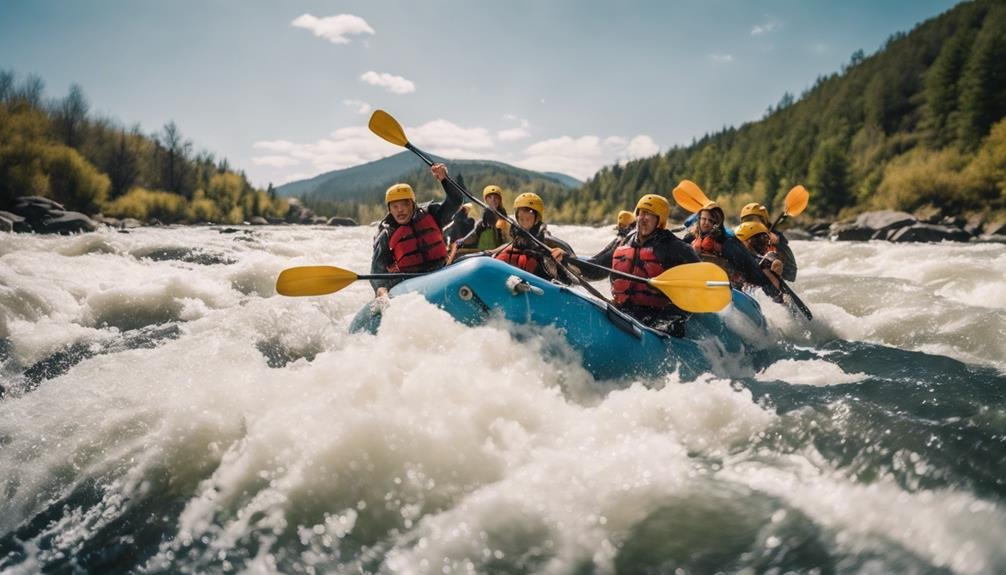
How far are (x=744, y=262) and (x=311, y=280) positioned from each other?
4.76m

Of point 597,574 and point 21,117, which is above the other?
point 21,117

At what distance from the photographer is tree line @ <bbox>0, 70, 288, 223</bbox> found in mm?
A: 28062

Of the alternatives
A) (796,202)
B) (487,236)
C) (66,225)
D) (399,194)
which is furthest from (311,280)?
(66,225)

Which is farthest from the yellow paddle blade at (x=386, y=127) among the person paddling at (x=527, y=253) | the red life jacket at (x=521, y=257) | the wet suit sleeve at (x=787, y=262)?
the wet suit sleeve at (x=787, y=262)

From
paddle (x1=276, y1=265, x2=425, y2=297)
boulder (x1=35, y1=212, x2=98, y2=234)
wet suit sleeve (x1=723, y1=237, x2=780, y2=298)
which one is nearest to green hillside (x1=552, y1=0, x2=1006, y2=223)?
wet suit sleeve (x1=723, y1=237, x2=780, y2=298)

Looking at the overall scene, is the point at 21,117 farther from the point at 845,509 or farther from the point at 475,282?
the point at 845,509

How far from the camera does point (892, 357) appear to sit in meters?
5.53

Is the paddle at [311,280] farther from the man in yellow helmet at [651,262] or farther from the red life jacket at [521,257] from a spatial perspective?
the man in yellow helmet at [651,262]

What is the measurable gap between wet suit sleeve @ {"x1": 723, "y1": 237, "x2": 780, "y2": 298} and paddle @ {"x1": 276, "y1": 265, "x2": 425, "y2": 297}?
13.0 feet

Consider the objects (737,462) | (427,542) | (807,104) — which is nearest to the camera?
(427,542)

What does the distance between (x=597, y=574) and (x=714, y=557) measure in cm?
49

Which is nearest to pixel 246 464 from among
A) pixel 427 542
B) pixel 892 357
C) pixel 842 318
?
pixel 427 542

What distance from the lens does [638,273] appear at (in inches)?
198

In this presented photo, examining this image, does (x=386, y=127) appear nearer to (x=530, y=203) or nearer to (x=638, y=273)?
(x=530, y=203)
